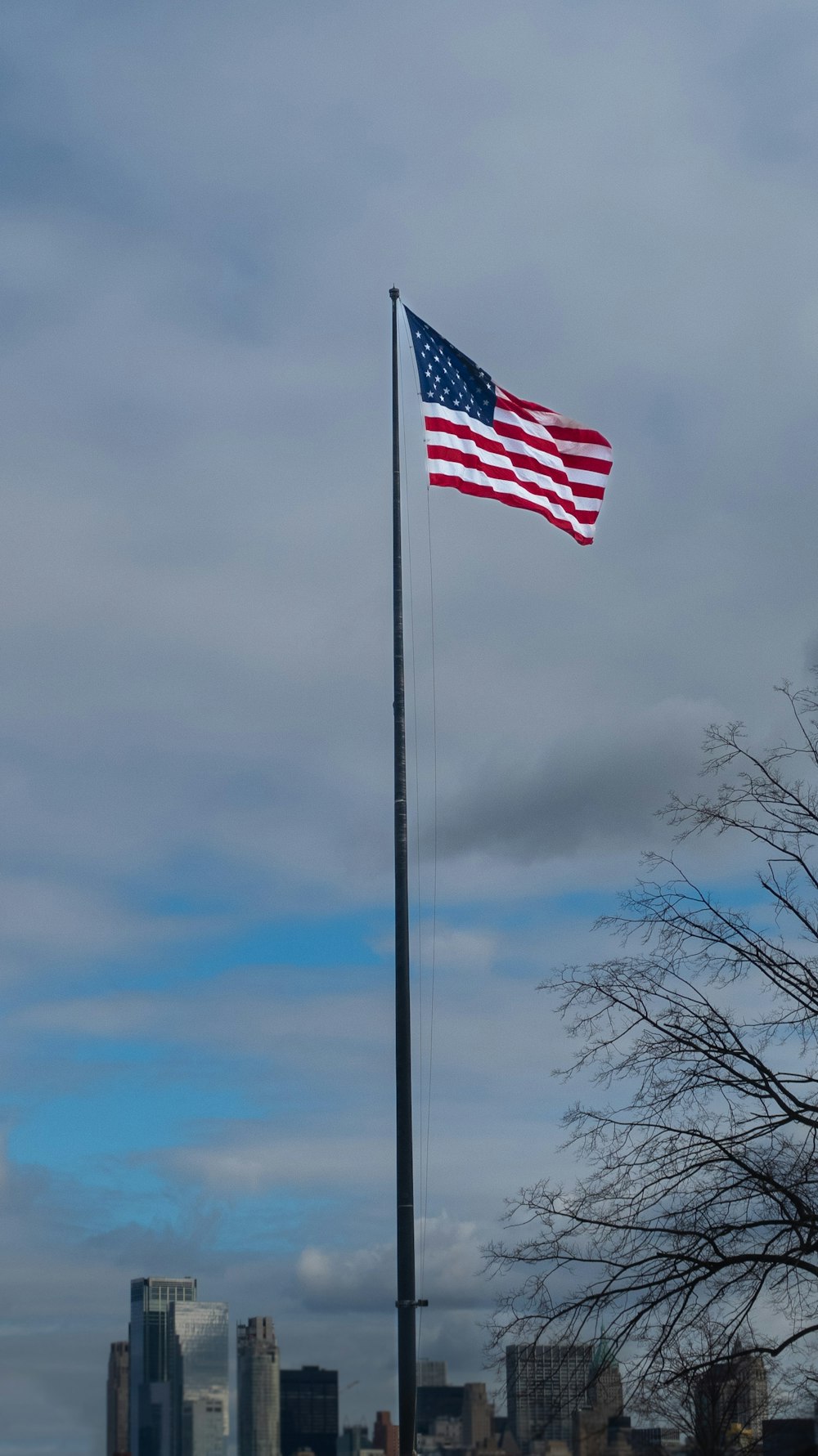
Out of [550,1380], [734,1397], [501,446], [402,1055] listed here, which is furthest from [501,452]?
[734,1397]

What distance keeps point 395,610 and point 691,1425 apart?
9.25 metres

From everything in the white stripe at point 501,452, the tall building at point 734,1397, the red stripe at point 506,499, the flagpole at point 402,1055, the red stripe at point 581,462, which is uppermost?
the red stripe at point 581,462

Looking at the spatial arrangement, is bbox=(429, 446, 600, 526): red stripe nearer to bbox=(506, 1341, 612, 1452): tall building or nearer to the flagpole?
the flagpole

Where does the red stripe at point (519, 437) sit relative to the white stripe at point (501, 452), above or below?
above

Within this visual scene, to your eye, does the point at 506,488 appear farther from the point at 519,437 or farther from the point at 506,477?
the point at 519,437

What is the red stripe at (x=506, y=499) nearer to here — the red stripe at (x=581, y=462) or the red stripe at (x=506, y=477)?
the red stripe at (x=506, y=477)

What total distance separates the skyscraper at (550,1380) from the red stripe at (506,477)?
10060mm

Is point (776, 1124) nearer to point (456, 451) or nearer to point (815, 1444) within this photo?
point (815, 1444)

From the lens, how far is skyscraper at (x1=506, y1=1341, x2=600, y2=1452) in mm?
17844

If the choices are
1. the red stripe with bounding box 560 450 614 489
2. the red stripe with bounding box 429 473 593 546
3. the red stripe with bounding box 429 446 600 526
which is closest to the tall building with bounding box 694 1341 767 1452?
the red stripe with bounding box 429 473 593 546

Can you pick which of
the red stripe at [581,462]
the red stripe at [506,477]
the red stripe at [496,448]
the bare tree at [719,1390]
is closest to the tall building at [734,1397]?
the bare tree at [719,1390]

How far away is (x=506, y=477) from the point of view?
22797mm

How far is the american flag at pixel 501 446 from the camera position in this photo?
22375 millimetres

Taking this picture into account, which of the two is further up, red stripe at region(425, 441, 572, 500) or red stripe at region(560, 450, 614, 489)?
red stripe at region(560, 450, 614, 489)
